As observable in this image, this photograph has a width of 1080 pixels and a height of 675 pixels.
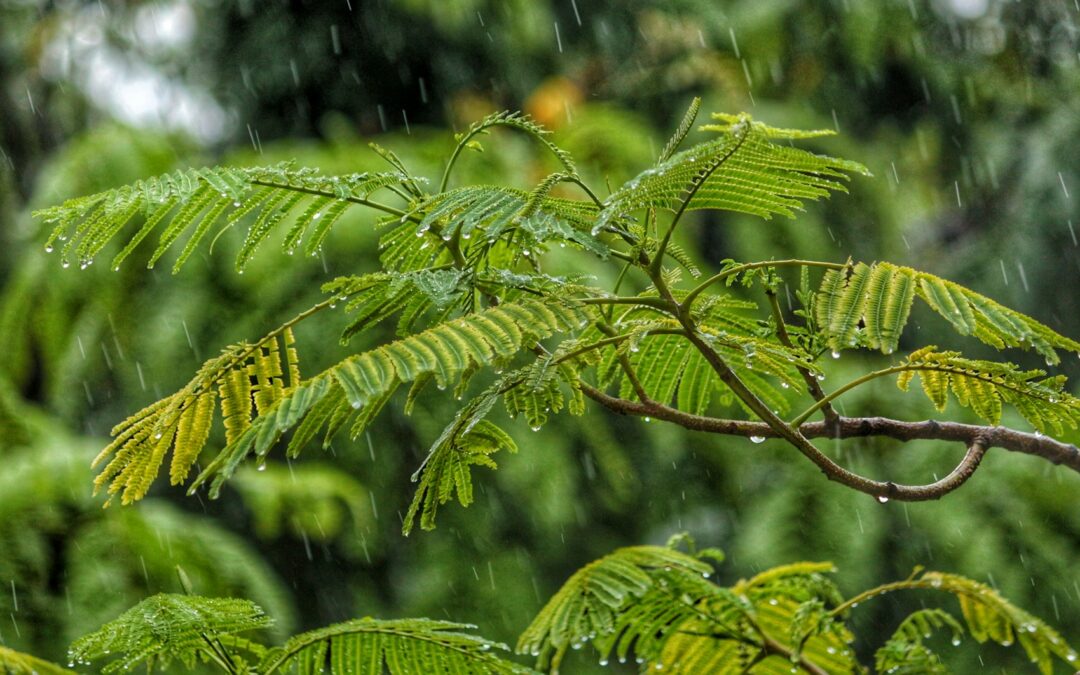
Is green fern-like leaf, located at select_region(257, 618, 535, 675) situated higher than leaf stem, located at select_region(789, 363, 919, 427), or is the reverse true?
leaf stem, located at select_region(789, 363, 919, 427)

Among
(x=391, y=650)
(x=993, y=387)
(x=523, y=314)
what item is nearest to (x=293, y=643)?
(x=391, y=650)

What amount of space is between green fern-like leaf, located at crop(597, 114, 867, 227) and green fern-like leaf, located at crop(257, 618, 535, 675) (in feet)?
1.51

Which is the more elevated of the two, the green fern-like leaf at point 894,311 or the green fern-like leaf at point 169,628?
the green fern-like leaf at point 894,311

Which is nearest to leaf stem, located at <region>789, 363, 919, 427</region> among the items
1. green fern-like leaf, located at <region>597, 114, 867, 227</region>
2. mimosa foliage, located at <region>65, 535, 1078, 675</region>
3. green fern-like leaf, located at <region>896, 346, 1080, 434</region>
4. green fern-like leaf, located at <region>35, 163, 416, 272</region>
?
green fern-like leaf, located at <region>896, 346, 1080, 434</region>

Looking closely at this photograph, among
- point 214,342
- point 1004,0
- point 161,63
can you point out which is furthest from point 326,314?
point 1004,0

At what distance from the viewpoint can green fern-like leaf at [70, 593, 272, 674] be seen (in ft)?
3.61

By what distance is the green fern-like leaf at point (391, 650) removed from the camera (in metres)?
1.13

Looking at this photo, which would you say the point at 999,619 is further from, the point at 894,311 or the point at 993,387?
the point at 894,311

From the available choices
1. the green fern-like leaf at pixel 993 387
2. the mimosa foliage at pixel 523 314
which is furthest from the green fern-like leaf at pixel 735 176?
the green fern-like leaf at pixel 993 387

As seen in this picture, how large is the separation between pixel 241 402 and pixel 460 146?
0.34 m

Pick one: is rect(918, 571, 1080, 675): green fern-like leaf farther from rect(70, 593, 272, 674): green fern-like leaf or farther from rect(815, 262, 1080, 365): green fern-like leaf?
rect(70, 593, 272, 674): green fern-like leaf

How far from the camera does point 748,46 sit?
13.6 ft

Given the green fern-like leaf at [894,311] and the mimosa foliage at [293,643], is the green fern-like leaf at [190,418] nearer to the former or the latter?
the mimosa foliage at [293,643]

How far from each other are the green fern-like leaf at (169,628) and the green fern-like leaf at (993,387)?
729mm
